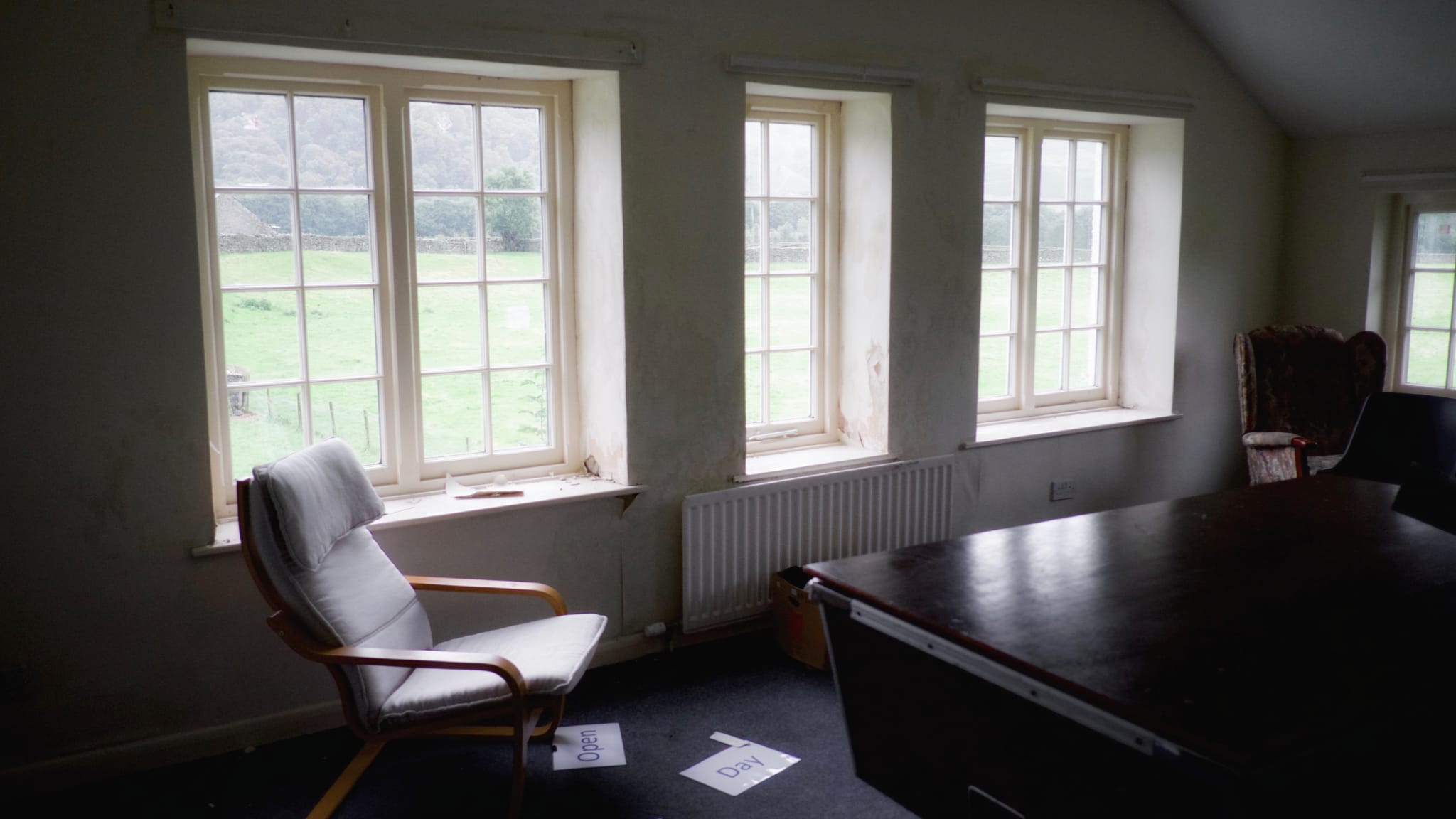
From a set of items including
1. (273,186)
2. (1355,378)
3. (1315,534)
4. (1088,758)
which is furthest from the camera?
(1355,378)

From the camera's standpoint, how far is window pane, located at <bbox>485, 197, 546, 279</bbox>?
3.96 meters

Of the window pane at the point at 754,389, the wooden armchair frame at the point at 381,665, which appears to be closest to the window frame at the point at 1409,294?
the window pane at the point at 754,389

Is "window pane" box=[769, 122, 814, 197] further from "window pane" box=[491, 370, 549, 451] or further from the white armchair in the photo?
the white armchair

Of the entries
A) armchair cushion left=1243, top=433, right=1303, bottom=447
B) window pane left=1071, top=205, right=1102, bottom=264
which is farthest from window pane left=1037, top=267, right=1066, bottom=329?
armchair cushion left=1243, top=433, right=1303, bottom=447

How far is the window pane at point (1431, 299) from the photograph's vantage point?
5551mm

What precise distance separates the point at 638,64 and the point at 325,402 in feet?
5.12

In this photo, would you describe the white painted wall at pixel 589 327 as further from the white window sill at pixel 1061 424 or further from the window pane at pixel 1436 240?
the window pane at pixel 1436 240

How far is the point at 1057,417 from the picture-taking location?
5.46 m

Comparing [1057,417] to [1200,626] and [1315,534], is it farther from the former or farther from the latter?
[1200,626]

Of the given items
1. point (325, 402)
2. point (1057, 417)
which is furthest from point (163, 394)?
point (1057, 417)

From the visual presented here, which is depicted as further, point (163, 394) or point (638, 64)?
point (638, 64)

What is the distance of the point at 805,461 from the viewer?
448 cm

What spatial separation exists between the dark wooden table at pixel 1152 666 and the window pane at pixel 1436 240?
308 cm

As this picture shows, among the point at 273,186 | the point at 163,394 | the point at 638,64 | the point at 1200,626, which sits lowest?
the point at 1200,626
